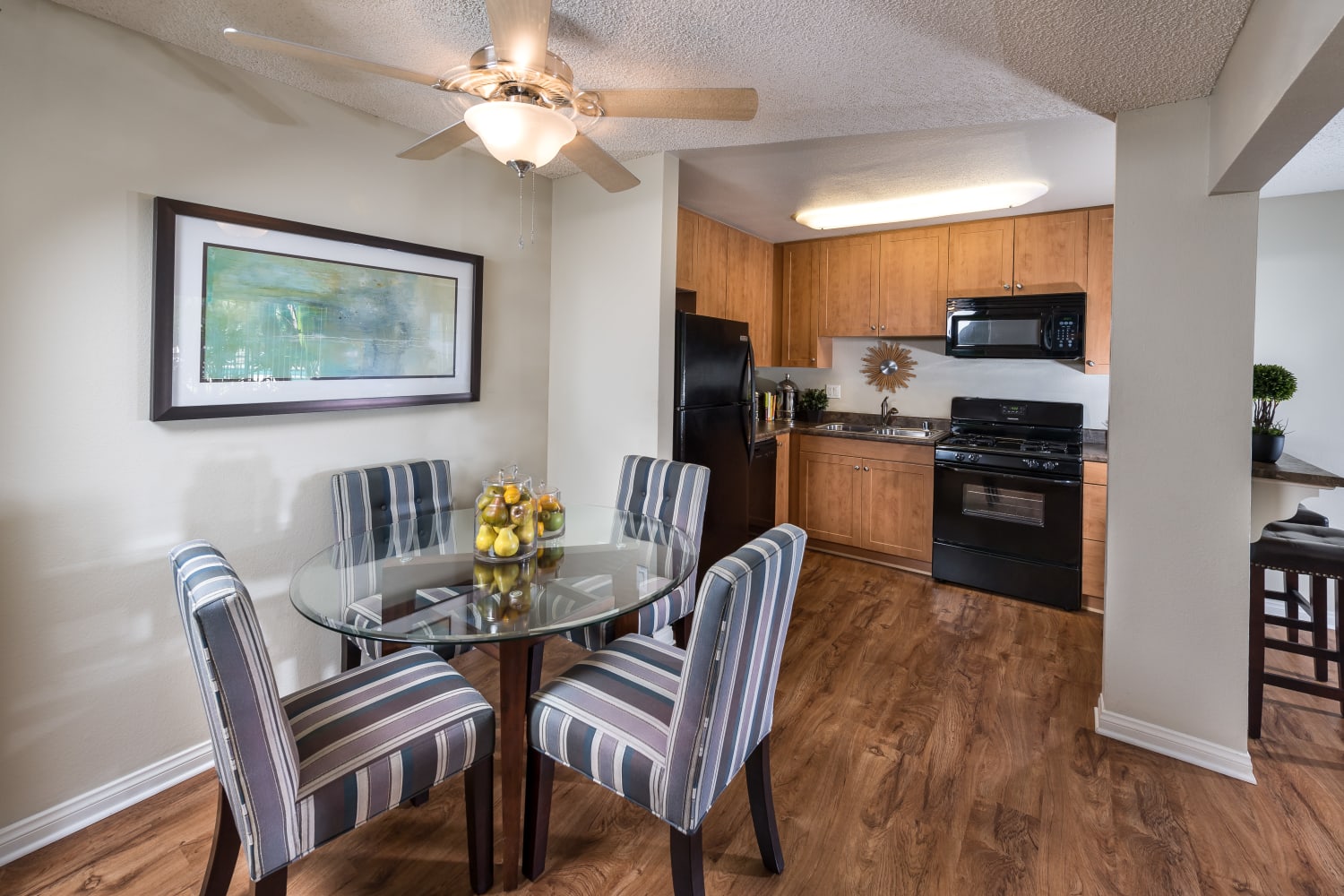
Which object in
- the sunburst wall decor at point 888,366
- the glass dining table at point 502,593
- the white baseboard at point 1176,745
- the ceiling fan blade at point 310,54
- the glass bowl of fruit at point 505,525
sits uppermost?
the ceiling fan blade at point 310,54

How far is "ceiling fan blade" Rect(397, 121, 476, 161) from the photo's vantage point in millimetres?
1772

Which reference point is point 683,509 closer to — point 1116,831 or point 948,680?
→ point 948,680

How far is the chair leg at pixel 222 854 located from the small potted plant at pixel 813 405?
14.1ft

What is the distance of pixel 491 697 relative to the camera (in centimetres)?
253

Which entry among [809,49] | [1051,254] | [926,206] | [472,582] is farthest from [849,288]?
[472,582]

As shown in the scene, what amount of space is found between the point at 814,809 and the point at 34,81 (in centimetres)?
294

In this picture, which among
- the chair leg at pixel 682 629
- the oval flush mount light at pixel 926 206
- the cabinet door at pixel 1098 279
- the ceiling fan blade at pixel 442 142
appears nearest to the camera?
the ceiling fan blade at pixel 442 142

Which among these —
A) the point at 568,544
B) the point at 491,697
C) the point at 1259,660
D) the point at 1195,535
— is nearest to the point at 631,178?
the point at 568,544

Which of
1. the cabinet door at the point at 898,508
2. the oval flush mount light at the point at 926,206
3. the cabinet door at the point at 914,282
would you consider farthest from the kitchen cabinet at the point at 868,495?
the oval flush mount light at the point at 926,206

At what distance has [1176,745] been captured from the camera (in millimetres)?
2189

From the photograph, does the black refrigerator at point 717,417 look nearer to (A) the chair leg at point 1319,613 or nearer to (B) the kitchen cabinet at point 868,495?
(B) the kitchen cabinet at point 868,495

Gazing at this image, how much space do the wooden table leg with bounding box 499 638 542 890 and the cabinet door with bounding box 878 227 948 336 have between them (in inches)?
141

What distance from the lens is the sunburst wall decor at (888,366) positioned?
4.72 meters

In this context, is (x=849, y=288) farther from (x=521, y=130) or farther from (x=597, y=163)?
(x=521, y=130)
